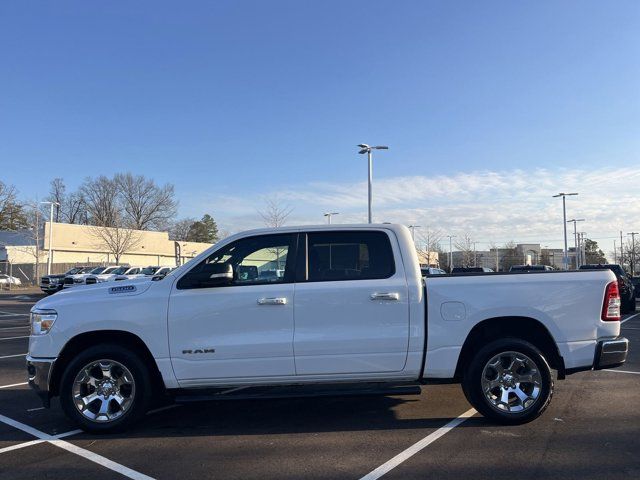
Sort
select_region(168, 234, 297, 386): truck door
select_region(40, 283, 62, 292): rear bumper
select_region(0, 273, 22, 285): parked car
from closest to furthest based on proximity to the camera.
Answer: select_region(168, 234, 297, 386): truck door → select_region(40, 283, 62, 292): rear bumper → select_region(0, 273, 22, 285): parked car

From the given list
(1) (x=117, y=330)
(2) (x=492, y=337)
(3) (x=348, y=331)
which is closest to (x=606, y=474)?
(2) (x=492, y=337)

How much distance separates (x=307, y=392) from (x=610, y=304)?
321 cm

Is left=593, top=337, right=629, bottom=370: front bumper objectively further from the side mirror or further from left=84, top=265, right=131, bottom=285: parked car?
left=84, top=265, right=131, bottom=285: parked car

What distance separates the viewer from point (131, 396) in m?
5.40

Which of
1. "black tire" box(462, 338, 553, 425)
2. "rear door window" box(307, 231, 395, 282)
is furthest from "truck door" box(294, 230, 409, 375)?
"black tire" box(462, 338, 553, 425)

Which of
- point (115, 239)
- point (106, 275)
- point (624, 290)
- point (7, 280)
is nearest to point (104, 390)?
point (624, 290)

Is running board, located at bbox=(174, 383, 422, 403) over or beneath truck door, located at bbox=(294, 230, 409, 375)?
beneath

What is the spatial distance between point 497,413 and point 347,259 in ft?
7.07

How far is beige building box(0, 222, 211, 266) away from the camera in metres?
56.2

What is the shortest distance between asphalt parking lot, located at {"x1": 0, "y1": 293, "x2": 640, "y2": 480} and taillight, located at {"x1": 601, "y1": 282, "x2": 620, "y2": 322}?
111 cm

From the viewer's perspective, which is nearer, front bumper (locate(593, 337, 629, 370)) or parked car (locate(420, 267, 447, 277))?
front bumper (locate(593, 337, 629, 370))

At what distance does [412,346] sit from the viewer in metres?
5.36

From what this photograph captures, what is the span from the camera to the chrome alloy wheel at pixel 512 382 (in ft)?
17.9

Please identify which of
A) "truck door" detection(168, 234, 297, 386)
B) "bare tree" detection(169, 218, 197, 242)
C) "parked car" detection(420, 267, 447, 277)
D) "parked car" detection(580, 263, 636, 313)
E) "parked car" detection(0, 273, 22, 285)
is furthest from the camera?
"bare tree" detection(169, 218, 197, 242)
